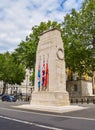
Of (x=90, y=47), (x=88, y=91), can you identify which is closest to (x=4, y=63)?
(x=88, y=91)

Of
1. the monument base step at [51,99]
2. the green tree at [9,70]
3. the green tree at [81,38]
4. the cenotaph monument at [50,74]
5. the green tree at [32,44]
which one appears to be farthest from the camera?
the green tree at [9,70]

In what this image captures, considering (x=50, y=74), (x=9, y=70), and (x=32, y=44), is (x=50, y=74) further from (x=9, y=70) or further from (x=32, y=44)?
(x=9, y=70)

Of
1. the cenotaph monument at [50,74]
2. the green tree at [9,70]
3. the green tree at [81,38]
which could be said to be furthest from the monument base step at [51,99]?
the green tree at [9,70]

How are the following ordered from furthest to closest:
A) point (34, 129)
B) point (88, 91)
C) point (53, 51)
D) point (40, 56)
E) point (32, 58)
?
point (88, 91) < point (32, 58) < point (40, 56) < point (53, 51) < point (34, 129)

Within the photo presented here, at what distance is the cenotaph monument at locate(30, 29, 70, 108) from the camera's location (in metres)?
24.5

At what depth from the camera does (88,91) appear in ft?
190

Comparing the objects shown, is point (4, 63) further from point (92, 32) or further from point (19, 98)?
point (92, 32)

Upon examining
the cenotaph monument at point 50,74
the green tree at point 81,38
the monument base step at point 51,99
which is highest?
the green tree at point 81,38

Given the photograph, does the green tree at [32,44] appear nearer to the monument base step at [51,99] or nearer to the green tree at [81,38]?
the green tree at [81,38]

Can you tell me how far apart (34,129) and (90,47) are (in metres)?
35.0

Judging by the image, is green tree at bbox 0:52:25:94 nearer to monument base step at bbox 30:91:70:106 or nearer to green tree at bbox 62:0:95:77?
green tree at bbox 62:0:95:77

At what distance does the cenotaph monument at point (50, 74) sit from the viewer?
80.4 feet

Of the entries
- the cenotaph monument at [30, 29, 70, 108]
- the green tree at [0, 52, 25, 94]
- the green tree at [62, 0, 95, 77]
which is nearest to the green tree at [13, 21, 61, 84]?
the green tree at [62, 0, 95, 77]

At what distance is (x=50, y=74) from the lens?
83.9 feet
